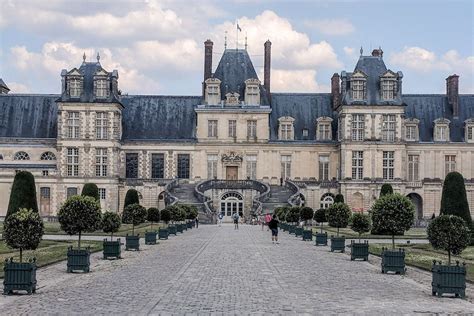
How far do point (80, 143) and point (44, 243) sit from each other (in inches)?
1502

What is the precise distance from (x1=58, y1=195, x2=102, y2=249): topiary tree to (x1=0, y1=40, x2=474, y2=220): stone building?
41.3 meters

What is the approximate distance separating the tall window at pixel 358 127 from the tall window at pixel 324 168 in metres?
4.37

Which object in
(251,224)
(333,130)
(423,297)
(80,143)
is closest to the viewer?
(423,297)

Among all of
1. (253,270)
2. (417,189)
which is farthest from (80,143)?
(253,270)

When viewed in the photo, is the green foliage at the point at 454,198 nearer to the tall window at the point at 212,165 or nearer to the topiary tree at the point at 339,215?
the topiary tree at the point at 339,215

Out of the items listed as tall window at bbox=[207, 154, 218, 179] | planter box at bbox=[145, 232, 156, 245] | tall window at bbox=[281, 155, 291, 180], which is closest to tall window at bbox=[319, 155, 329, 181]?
tall window at bbox=[281, 155, 291, 180]

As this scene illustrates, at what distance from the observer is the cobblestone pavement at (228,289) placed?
51.1ft

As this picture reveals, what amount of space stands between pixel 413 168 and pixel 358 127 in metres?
6.48

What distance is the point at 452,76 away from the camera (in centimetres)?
7506

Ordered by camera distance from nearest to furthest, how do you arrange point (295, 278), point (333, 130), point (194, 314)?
point (194, 314), point (295, 278), point (333, 130)

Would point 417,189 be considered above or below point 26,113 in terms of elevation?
below

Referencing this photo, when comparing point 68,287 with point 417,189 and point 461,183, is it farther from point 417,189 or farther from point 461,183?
point 417,189

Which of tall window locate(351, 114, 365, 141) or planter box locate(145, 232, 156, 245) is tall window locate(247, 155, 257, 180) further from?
planter box locate(145, 232, 156, 245)

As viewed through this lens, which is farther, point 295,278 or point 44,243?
point 44,243
